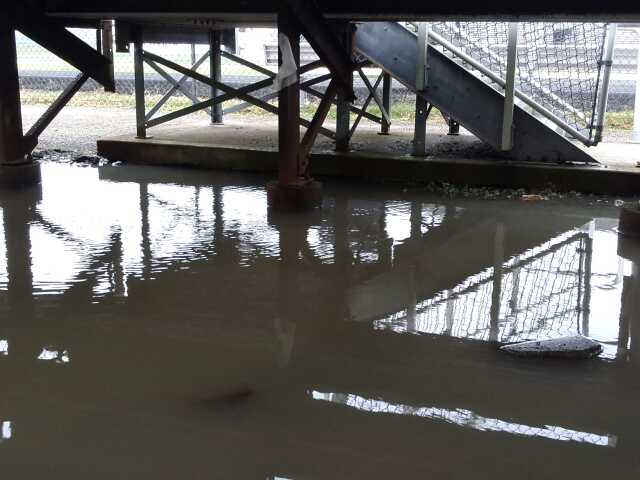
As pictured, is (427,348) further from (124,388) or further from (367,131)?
(367,131)

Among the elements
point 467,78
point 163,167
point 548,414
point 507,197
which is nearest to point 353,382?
point 548,414

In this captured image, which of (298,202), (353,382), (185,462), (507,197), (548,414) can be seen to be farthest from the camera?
(507,197)

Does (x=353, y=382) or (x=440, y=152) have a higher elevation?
(x=440, y=152)

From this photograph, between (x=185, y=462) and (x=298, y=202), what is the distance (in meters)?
5.06

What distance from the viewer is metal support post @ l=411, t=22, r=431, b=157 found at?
365 inches

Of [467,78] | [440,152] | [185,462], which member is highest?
[467,78]

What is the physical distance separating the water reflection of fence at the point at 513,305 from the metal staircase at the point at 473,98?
3305mm

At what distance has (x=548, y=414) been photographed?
3623 millimetres

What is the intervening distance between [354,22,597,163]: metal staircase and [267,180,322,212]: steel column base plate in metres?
2.41

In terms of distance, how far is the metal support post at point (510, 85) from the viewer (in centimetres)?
879

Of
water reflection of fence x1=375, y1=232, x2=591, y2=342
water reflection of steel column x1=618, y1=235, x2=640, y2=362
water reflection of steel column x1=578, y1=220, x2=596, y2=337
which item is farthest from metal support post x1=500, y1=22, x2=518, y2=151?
water reflection of fence x1=375, y1=232, x2=591, y2=342

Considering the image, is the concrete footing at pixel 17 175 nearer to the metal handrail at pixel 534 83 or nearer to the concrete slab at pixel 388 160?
the concrete slab at pixel 388 160

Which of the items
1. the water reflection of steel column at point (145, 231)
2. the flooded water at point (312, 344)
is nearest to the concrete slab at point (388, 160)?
the flooded water at point (312, 344)

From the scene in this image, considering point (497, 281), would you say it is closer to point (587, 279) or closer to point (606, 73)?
point (587, 279)
